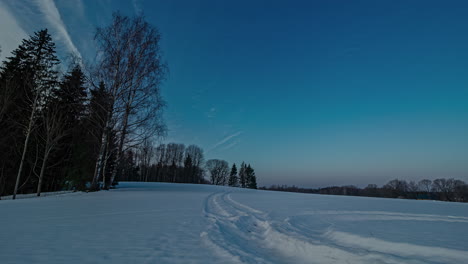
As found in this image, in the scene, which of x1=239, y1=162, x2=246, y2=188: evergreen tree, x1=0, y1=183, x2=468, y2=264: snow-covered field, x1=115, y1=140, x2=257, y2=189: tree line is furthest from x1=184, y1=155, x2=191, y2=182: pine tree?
x1=0, y1=183, x2=468, y2=264: snow-covered field

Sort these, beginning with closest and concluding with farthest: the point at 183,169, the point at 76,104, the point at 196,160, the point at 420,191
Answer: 1. the point at 76,104
2. the point at 420,191
3. the point at 183,169
4. the point at 196,160

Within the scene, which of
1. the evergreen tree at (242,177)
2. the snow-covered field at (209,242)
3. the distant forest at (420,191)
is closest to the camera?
the snow-covered field at (209,242)

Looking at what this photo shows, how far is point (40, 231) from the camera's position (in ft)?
10.6

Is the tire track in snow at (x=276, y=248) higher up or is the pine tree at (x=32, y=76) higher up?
the pine tree at (x=32, y=76)

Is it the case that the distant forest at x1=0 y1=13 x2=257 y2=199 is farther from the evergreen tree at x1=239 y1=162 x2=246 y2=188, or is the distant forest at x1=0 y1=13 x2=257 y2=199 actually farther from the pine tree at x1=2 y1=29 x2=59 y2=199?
the evergreen tree at x1=239 y1=162 x2=246 y2=188

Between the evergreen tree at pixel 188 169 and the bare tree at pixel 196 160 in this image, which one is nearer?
the evergreen tree at pixel 188 169

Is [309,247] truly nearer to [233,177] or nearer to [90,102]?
[90,102]

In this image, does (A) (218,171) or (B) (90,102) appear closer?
(B) (90,102)

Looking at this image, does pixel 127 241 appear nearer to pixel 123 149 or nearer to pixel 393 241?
pixel 393 241

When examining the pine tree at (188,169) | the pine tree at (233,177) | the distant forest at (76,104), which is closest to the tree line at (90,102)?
the distant forest at (76,104)

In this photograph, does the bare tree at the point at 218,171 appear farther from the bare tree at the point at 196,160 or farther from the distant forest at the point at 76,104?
the distant forest at the point at 76,104

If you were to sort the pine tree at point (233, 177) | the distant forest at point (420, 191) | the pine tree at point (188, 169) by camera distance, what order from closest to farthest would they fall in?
the distant forest at point (420, 191), the pine tree at point (188, 169), the pine tree at point (233, 177)

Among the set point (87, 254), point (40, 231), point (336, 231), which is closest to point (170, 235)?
point (87, 254)

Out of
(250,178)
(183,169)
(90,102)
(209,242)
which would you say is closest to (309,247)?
(209,242)
